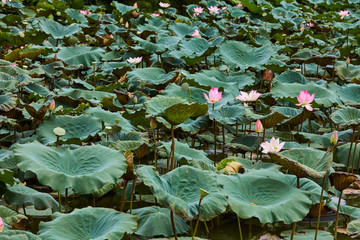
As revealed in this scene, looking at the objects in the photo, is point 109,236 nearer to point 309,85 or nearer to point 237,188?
point 237,188

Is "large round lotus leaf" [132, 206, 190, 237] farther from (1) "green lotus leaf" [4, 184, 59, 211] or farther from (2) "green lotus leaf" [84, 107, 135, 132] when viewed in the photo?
(2) "green lotus leaf" [84, 107, 135, 132]

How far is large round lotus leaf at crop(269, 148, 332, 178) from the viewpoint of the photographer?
1.79m

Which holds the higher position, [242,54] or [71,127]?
[71,127]

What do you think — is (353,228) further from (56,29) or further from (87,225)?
(56,29)

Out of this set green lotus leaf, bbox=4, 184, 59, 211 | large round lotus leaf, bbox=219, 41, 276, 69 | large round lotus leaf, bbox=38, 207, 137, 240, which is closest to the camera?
large round lotus leaf, bbox=38, 207, 137, 240

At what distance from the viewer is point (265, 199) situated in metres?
1.88

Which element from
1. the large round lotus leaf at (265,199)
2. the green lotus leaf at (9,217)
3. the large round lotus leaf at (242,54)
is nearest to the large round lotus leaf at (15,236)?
the green lotus leaf at (9,217)

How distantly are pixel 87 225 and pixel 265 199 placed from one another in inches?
27.2

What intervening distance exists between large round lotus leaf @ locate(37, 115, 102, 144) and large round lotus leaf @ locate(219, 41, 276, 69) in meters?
1.77

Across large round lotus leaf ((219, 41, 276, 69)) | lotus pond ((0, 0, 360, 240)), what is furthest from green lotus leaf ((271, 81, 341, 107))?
large round lotus leaf ((219, 41, 276, 69))

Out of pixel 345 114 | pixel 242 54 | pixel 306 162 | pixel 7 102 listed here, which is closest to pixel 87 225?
pixel 306 162

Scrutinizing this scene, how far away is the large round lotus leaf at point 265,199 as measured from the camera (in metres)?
1.71

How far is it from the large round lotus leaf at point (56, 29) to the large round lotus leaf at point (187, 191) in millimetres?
3423

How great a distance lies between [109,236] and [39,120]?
1.32m
